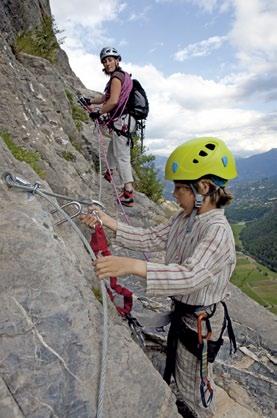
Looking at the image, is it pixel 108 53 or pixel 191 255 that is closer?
pixel 191 255

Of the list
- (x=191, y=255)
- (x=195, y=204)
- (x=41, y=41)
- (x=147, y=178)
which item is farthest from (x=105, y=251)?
(x=41, y=41)

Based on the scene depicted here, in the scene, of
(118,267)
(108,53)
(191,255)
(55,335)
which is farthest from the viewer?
(108,53)

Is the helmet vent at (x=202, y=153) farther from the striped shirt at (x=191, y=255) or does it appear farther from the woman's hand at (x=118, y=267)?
the woman's hand at (x=118, y=267)

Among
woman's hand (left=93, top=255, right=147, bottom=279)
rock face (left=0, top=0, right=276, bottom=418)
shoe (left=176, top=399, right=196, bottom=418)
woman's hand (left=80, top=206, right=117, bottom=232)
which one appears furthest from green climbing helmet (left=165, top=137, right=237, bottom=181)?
shoe (left=176, top=399, right=196, bottom=418)

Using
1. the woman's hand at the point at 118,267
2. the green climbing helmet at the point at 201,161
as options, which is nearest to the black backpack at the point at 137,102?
the green climbing helmet at the point at 201,161

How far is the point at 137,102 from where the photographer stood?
29.1ft

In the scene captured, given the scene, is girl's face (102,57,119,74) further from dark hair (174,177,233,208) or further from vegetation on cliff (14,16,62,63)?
dark hair (174,177,233,208)

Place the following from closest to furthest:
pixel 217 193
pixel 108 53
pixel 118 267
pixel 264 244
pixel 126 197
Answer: pixel 118 267, pixel 217 193, pixel 108 53, pixel 126 197, pixel 264 244

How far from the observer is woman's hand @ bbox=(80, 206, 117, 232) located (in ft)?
13.3

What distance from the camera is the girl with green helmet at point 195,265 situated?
11.3 ft

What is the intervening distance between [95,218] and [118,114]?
5448mm

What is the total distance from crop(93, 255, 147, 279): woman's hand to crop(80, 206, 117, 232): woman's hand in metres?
0.72

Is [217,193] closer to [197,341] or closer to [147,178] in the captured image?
[197,341]

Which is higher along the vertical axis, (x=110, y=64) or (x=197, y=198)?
(x=110, y=64)
